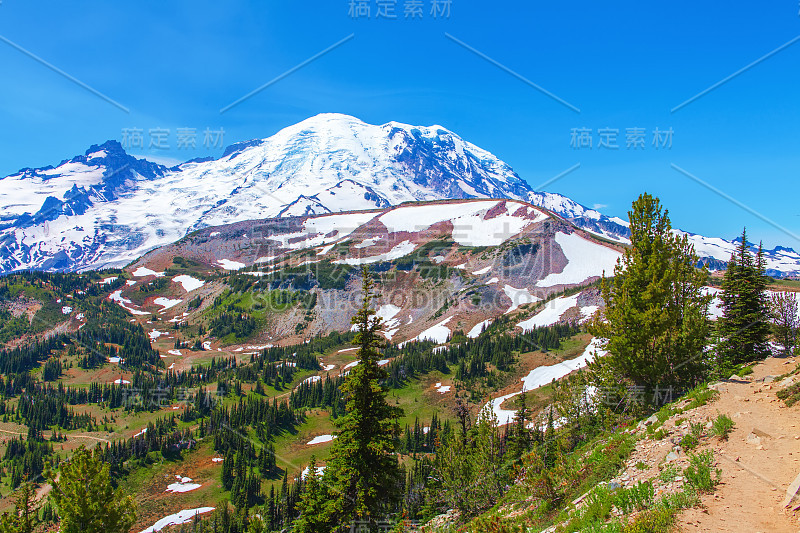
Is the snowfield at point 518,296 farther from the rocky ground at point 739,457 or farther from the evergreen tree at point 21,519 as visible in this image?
the evergreen tree at point 21,519

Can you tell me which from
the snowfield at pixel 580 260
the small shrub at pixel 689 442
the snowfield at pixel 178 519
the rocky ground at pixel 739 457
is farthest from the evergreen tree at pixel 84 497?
the snowfield at pixel 580 260

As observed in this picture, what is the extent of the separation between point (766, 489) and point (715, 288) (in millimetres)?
126875

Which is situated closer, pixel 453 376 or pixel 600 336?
pixel 600 336

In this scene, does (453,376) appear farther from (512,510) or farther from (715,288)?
(512,510)

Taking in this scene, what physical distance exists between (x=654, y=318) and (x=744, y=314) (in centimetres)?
2181

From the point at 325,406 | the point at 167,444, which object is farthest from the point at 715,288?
the point at 167,444

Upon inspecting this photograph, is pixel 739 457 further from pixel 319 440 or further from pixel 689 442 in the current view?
pixel 319 440

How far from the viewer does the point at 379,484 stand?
23250mm

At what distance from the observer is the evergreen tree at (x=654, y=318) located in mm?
22547

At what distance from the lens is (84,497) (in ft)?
87.7

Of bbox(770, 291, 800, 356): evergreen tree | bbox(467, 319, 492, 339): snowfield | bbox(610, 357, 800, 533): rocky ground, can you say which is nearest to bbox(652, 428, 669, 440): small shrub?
bbox(610, 357, 800, 533): rocky ground

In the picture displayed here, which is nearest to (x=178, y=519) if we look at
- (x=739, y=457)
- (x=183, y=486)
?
(x=183, y=486)

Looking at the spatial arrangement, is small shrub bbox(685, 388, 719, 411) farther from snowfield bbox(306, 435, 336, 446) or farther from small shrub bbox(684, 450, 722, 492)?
snowfield bbox(306, 435, 336, 446)

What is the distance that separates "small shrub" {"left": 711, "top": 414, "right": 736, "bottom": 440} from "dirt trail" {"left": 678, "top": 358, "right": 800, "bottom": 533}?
166 millimetres
